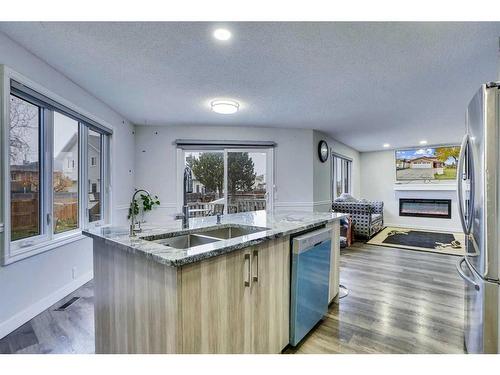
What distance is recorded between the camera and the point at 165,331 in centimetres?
120

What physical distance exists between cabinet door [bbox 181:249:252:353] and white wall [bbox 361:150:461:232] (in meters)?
7.28

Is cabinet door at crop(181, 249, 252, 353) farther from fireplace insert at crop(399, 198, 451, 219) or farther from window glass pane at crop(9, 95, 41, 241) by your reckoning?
fireplace insert at crop(399, 198, 451, 219)

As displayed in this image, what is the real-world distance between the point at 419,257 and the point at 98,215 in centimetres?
505

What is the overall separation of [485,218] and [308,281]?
115 cm

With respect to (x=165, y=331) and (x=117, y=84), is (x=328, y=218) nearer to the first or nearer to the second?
(x=165, y=331)

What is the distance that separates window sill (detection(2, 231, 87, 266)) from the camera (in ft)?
6.88

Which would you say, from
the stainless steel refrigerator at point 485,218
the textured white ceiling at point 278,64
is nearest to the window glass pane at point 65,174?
the textured white ceiling at point 278,64

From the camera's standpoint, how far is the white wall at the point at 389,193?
6.73m

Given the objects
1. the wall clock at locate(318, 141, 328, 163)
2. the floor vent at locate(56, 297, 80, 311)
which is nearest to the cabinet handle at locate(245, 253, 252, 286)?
the floor vent at locate(56, 297, 80, 311)

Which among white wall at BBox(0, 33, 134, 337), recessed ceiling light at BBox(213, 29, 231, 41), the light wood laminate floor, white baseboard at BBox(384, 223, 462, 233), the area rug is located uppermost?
recessed ceiling light at BBox(213, 29, 231, 41)

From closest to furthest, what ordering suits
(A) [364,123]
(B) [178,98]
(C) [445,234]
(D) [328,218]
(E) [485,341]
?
(E) [485,341] < (D) [328,218] < (B) [178,98] < (A) [364,123] < (C) [445,234]
